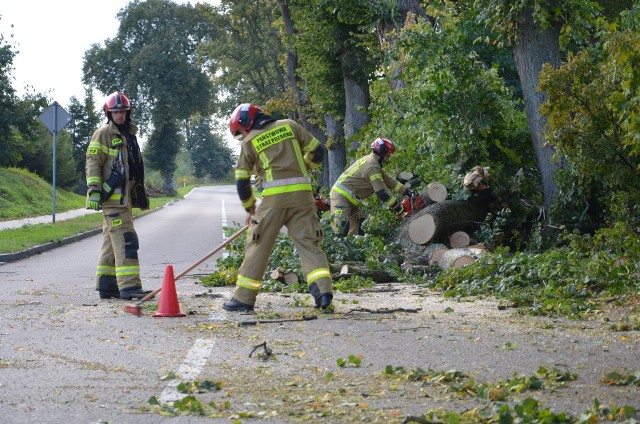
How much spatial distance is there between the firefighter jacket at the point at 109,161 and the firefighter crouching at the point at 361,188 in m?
5.01

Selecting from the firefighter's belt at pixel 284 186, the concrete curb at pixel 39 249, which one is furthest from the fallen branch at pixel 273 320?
the concrete curb at pixel 39 249

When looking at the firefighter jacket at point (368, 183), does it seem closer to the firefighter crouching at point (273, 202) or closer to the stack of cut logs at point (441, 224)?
the stack of cut logs at point (441, 224)

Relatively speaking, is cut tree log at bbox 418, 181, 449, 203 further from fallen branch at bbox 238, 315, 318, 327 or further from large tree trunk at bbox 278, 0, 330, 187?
large tree trunk at bbox 278, 0, 330, 187

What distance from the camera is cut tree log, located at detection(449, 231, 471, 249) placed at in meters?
15.1

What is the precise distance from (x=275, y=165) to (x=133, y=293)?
2414mm

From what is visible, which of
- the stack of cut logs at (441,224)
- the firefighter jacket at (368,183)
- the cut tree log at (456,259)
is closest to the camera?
the cut tree log at (456,259)

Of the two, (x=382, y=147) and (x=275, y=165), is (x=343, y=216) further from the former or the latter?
(x=275, y=165)

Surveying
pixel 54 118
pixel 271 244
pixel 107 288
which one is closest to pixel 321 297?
pixel 271 244

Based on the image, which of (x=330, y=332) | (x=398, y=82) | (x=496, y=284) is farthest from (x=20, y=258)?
(x=330, y=332)

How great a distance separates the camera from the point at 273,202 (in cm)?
970

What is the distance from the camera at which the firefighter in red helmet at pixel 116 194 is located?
1105 cm

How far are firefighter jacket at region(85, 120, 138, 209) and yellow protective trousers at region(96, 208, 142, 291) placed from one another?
120 millimetres

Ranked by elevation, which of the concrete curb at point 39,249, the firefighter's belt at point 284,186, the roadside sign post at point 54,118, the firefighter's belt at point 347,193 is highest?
the roadside sign post at point 54,118

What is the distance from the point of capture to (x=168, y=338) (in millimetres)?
8133
